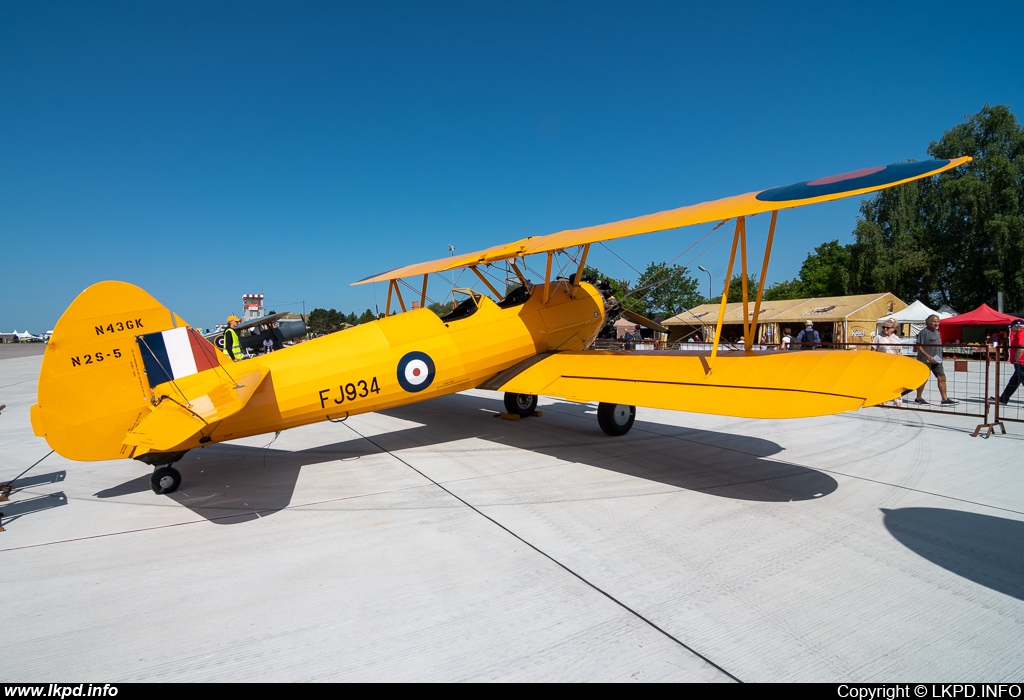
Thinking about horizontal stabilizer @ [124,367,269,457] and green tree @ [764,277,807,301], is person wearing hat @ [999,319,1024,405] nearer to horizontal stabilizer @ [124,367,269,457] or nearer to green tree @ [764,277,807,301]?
horizontal stabilizer @ [124,367,269,457]

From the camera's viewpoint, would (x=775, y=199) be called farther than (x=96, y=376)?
Yes

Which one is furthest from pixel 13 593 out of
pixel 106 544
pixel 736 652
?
pixel 736 652

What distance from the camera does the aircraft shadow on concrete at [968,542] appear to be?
3357mm

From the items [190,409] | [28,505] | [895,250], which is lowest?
[28,505]

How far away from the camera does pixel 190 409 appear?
15.5 feet

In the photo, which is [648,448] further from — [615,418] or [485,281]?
[485,281]

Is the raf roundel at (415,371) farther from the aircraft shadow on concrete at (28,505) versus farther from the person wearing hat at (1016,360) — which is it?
the person wearing hat at (1016,360)

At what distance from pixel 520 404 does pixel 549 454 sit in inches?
107

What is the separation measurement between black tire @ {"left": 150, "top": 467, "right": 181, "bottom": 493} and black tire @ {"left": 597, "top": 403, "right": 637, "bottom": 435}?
517 centimetres

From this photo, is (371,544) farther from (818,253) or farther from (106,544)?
(818,253)

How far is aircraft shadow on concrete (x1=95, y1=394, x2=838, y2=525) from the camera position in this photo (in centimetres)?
509

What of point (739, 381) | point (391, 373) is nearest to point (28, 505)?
point (391, 373)

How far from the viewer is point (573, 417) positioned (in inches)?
372

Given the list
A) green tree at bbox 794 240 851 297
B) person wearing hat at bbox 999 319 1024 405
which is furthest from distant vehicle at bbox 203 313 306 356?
green tree at bbox 794 240 851 297
